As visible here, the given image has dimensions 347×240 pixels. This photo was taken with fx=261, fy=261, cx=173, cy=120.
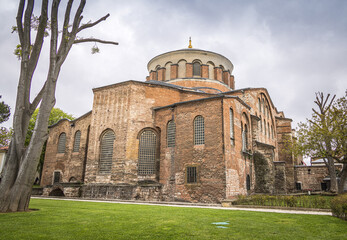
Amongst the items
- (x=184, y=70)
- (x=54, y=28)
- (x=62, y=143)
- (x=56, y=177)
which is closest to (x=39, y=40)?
(x=54, y=28)

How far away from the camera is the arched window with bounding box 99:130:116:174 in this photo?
20.6 metres

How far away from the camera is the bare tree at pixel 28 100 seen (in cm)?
909

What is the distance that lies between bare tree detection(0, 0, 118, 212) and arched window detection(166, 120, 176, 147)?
10717 mm

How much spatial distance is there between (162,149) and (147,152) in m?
1.27

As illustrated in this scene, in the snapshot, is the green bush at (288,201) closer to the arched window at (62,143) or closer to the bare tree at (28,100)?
the bare tree at (28,100)

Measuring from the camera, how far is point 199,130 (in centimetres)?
1839

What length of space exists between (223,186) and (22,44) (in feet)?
42.4

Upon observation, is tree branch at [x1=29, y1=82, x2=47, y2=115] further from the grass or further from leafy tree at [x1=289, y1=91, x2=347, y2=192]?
leafy tree at [x1=289, y1=91, x2=347, y2=192]

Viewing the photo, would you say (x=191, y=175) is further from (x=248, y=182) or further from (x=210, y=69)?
(x=210, y=69)

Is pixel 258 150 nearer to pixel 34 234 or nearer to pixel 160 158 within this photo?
pixel 160 158

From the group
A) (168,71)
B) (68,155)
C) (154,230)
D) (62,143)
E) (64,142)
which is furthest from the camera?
(168,71)

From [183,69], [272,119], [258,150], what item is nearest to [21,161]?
[258,150]

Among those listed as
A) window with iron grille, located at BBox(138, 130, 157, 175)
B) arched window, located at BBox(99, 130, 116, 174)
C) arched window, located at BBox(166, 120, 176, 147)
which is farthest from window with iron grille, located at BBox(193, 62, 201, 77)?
arched window, located at BBox(99, 130, 116, 174)

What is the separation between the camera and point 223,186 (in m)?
16.2
